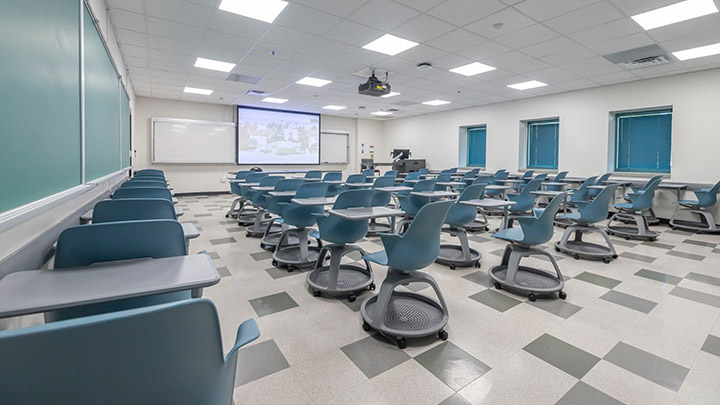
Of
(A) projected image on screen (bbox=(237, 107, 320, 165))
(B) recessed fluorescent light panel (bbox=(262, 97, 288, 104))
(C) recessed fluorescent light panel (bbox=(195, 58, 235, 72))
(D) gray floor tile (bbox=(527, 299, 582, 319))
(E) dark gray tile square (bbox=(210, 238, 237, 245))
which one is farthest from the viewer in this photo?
(A) projected image on screen (bbox=(237, 107, 320, 165))

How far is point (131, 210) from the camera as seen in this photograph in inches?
73.2

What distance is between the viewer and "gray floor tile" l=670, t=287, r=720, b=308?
281 cm

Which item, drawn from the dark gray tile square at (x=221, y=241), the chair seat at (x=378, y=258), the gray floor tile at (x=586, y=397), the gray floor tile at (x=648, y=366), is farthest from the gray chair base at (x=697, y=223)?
the dark gray tile square at (x=221, y=241)

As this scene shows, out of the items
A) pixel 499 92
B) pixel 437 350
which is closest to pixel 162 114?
pixel 499 92

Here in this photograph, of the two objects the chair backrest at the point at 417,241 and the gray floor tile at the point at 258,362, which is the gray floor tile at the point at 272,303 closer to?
the gray floor tile at the point at 258,362

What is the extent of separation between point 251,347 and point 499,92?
829cm

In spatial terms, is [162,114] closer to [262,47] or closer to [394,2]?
[262,47]

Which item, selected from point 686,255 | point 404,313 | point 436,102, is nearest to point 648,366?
point 404,313

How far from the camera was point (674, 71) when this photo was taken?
620 centimetres

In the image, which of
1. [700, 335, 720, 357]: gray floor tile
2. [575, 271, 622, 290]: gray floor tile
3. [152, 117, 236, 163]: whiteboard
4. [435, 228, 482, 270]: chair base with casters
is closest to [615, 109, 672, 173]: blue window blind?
[575, 271, 622, 290]: gray floor tile

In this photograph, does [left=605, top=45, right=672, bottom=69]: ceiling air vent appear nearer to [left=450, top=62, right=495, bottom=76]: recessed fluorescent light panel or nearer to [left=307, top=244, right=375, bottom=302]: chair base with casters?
[left=450, top=62, right=495, bottom=76]: recessed fluorescent light panel

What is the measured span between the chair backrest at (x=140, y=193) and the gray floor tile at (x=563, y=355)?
2848 mm

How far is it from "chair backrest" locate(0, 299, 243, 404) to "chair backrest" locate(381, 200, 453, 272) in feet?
4.86

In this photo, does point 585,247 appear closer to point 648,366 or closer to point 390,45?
Answer: point 648,366
